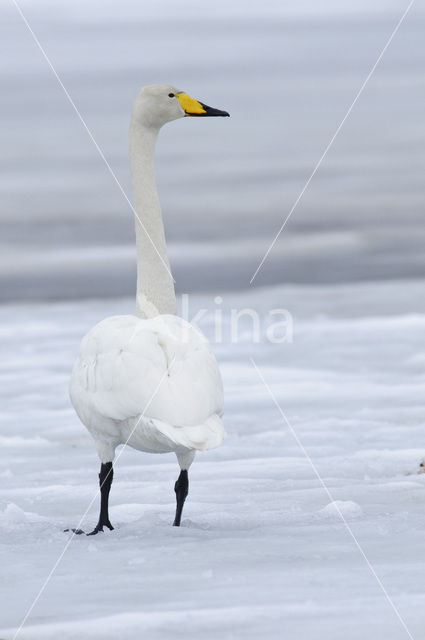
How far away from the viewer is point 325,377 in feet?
39.1

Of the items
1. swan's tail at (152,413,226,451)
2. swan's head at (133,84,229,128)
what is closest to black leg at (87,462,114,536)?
swan's tail at (152,413,226,451)

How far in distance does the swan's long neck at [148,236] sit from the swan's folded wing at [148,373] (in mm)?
650

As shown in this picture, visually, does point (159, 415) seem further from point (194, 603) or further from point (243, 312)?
point (243, 312)

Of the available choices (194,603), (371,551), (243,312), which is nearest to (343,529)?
(371,551)

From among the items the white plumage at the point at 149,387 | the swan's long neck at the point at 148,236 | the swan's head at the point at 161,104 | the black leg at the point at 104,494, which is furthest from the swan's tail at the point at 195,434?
the swan's head at the point at 161,104

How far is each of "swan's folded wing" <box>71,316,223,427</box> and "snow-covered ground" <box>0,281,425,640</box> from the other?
0.64 m

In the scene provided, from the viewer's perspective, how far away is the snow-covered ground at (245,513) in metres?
4.08

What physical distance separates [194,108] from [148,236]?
3.36 feet

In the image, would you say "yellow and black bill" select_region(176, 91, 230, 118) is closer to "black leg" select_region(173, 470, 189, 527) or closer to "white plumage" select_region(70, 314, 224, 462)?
"white plumage" select_region(70, 314, 224, 462)

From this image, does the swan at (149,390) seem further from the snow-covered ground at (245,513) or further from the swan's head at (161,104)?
the swan's head at (161,104)

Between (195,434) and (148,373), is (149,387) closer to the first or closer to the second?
(148,373)

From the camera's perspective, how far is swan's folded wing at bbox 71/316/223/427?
5.82m

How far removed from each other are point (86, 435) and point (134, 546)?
159 inches

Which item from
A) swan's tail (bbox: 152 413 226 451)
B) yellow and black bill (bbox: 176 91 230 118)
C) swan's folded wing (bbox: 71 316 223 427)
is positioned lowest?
swan's tail (bbox: 152 413 226 451)
